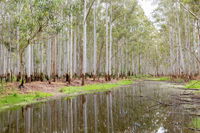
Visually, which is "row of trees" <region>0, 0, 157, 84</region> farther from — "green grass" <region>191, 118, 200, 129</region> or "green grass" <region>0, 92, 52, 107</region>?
"green grass" <region>191, 118, 200, 129</region>

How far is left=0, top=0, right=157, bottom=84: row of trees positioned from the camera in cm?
1527

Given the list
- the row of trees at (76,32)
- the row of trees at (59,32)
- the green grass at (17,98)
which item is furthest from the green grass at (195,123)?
the row of trees at (59,32)

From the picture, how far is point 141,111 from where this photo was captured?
7.61 m

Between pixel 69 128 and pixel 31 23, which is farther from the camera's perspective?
pixel 31 23

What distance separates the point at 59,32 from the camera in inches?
653

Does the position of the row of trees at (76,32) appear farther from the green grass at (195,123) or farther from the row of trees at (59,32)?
the green grass at (195,123)

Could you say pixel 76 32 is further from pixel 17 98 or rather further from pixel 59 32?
pixel 17 98

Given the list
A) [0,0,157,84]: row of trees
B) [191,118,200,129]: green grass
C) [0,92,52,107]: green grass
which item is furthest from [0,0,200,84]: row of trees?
[191,118,200,129]: green grass

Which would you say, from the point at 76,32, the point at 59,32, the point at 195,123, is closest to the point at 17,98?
the point at 59,32

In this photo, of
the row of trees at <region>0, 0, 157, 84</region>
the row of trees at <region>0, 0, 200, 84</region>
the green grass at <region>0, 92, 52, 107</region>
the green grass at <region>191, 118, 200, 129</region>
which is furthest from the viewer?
the row of trees at <region>0, 0, 200, 84</region>

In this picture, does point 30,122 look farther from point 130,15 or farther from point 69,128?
point 130,15

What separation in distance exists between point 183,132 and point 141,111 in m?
2.84

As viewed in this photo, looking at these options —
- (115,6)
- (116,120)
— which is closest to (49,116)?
(116,120)

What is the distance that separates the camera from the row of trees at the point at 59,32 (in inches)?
601
